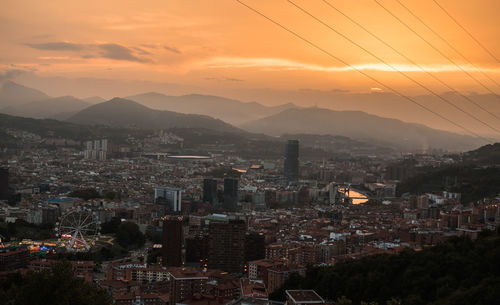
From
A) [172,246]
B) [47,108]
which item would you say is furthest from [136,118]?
[172,246]

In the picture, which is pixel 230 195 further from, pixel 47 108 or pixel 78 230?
pixel 47 108

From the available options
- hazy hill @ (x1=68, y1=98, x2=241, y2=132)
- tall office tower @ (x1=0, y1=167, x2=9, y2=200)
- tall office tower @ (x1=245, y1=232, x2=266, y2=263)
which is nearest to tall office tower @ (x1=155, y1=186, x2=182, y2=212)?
tall office tower @ (x1=0, y1=167, x2=9, y2=200)

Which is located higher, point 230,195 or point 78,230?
point 230,195

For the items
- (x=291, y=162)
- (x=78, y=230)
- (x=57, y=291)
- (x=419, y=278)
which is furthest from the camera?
(x=291, y=162)

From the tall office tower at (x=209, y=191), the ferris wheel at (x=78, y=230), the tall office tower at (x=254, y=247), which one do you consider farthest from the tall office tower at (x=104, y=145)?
the tall office tower at (x=254, y=247)

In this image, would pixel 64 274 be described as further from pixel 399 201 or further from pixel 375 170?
pixel 375 170

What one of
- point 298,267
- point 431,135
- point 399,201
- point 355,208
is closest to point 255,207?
point 355,208
